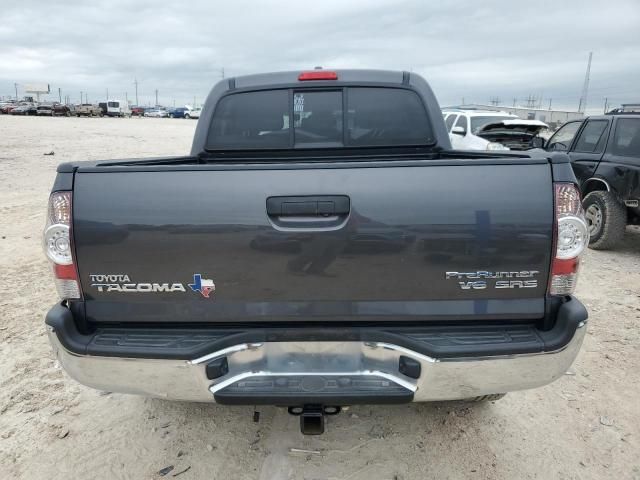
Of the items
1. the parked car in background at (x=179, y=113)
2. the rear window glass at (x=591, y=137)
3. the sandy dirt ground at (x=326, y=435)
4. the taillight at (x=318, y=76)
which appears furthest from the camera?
the parked car in background at (x=179, y=113)

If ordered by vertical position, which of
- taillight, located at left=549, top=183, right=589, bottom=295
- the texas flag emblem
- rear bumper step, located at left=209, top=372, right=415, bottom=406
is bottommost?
rear bumper step, located at left=209, top=372, right=415, bottom=406

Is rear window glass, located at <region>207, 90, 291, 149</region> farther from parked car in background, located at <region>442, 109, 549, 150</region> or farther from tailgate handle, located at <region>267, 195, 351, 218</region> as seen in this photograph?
parked car in background, located at <region>442, 109, 549, 150</region>

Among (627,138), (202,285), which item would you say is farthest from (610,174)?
(202,285)

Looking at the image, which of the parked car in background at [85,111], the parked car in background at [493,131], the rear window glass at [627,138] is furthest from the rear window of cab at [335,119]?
the parked car in background at [85,111]

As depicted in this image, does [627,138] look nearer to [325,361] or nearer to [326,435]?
[326,435]

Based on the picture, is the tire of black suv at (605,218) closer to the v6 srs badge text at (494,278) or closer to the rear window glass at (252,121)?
the rear window glass at (252,121)

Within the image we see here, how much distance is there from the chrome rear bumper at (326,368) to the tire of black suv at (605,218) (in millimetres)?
5219

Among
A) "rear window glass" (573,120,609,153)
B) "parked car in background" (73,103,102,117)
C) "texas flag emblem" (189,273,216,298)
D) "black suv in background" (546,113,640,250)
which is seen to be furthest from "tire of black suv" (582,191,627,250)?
"parked car in background" (73,103,102,117)

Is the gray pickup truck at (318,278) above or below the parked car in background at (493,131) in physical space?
below

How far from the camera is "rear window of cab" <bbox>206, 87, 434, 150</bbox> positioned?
358cm

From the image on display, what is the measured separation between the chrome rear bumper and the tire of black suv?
17.1 ft

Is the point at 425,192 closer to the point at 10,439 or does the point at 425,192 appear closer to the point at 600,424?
the point at 600,424

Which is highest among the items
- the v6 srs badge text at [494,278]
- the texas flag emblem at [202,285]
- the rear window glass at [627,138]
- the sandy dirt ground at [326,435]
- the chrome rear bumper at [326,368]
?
the rear window glass at [627,138]

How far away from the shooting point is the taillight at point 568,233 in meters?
1.93
